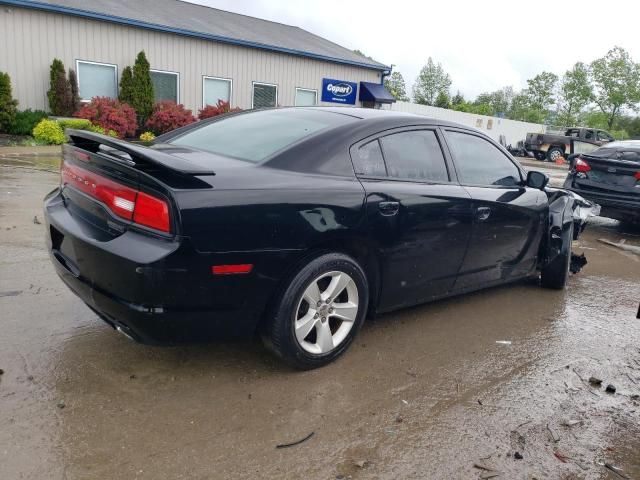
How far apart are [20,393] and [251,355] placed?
4.17 ft

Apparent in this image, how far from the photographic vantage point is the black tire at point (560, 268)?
506cm

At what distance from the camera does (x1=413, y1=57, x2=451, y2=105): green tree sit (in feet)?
208

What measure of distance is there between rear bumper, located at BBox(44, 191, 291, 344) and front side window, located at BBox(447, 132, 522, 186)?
1842 millimetres

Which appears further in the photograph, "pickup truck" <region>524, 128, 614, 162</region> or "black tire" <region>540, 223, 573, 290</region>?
"pickup truck" <region>524, 128, 614, 162</region>

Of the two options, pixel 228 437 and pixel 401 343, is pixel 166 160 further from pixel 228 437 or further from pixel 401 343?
pixel 401 343

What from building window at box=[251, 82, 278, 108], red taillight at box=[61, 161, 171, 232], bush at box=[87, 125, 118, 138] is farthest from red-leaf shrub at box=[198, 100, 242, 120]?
red taillight at box=[61, 161, 171, 232]

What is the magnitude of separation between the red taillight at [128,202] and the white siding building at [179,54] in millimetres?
13656

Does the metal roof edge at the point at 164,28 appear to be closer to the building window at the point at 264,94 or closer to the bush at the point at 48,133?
the building window at the point at 264,94

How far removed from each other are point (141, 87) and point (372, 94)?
955 cm

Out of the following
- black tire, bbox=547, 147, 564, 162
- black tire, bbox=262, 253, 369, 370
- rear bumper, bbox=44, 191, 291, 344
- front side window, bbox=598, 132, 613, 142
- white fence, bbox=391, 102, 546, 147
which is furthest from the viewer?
white fence, bbox=391, 102, 546, 147

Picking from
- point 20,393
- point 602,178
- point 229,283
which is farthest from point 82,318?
point 602,178

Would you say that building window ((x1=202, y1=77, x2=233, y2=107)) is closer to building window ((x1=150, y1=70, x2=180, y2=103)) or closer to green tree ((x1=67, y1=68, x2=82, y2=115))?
building window ((x1=150, y1=70, x2=180, y2=103))

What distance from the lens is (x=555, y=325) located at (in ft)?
14.3

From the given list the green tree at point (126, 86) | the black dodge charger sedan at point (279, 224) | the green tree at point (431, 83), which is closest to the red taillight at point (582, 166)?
the black dodge charger sedan at point (279, 224)
